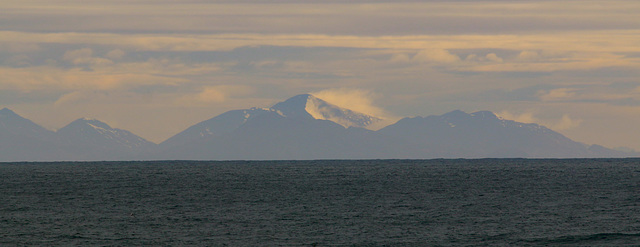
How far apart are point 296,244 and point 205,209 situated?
34.7 meters

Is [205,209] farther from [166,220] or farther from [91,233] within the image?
→ [91,233]

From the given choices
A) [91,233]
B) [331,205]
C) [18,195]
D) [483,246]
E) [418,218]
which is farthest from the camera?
[18,195]

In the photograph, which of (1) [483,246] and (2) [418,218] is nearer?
(1) [483,246]

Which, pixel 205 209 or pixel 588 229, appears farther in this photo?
pixel 205 209

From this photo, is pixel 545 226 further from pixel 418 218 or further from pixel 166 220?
pixel 166 220

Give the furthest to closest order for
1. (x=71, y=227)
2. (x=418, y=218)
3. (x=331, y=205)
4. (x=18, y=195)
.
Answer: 1. (x=18, y=195)
2. (x=331, y=205)
3. (x=418, y=218)
4. (x=71, y=227)

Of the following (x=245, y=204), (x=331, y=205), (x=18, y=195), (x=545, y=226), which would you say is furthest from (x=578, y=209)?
(x=18, y=195)

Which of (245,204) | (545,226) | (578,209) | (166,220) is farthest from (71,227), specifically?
(578,209)

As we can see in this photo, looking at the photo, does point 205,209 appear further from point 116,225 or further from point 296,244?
point 296,244

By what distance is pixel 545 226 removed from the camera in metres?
75.6

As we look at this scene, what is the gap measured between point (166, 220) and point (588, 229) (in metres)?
38.4

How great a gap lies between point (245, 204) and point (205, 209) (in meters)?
8.41

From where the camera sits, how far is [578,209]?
304 ft

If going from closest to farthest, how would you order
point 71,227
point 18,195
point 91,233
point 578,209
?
point 91,233 → point 71,227 → point 578,209 → point 18,195
